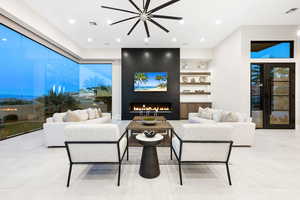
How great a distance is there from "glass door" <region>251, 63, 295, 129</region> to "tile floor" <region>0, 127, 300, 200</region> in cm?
237

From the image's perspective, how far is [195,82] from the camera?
7547 mm

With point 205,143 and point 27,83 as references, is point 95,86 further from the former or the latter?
point 205,143

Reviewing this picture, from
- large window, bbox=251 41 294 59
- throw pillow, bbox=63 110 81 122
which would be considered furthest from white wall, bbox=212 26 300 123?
throw pillow, bbox=63 110 81 122

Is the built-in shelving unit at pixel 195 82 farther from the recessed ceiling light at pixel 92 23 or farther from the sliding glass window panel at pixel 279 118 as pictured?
the recessed ceiling light at pixel 92 23

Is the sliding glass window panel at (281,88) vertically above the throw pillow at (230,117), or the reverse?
the sliding glass window panel at (281,88)

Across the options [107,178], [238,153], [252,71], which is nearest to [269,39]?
[252,71]

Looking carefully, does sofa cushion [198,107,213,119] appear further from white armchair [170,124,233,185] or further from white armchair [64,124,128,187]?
white armchair [64,124,128,187]

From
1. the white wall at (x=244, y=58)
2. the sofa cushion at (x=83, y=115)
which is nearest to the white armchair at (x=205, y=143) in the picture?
the sofa cushion at (x=83, y=115)

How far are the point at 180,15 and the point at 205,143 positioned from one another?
3.85 metres

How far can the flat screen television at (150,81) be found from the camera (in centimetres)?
688

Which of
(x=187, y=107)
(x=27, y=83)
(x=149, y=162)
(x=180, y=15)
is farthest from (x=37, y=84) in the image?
(x=187, y=107)

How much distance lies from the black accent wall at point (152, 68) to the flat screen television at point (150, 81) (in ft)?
0.49

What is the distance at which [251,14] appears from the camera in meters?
4.10

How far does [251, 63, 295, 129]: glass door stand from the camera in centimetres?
498
